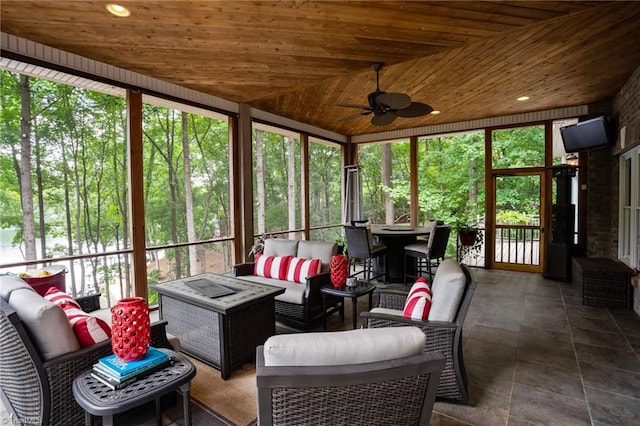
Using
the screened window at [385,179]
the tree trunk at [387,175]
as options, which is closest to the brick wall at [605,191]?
the screened window at [385,179]

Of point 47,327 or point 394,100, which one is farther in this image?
point 394,100

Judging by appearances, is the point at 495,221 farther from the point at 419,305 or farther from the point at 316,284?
the point at 419,305

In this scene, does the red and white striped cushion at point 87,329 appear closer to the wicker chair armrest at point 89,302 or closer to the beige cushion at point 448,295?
the wicker chair armrest at point 89,302

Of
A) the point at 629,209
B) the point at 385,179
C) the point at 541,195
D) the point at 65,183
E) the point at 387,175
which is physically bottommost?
the point at 629,209

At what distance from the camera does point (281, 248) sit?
13.8 ft

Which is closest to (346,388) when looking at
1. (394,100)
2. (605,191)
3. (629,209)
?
(394,100)

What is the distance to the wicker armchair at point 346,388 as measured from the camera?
1.08m

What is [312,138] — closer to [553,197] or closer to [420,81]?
[420,81]

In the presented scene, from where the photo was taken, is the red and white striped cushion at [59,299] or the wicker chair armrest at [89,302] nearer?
the red and white striped cushion at [59,299]

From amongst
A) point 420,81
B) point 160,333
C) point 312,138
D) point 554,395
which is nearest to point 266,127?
point 312,138

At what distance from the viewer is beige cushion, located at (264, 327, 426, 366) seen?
111 cm

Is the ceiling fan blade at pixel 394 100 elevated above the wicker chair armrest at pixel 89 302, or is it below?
above

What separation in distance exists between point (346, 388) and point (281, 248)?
10.3 ft

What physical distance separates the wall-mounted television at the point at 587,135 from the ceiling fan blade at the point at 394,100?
141 inches
